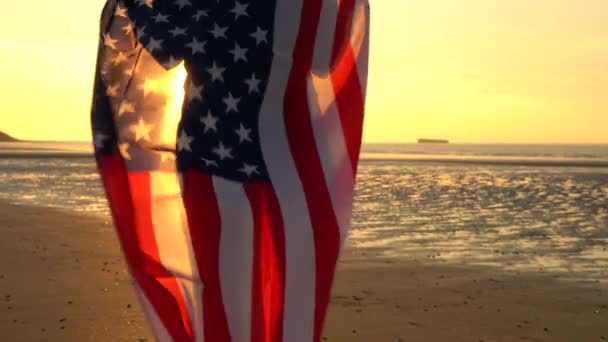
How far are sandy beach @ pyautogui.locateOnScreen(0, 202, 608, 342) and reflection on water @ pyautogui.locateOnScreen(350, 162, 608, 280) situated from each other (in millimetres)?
1393

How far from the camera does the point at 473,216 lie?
19594 millimetres

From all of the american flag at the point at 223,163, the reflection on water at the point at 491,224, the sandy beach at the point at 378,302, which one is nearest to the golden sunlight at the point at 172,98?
the american flag at the point at 223,163

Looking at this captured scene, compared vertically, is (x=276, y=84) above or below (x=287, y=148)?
above

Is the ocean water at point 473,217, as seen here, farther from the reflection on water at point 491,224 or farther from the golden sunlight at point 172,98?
the golden sunlight at point 172,98

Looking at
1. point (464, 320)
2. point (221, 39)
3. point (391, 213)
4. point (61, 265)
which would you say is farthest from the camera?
point (391, 213)

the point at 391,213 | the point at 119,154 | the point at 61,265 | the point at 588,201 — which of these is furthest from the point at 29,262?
the point at 588,201

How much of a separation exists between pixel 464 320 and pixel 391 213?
1156cm

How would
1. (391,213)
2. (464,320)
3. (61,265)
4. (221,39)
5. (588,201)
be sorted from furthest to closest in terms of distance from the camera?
(588,201), (391,213), (61,265), (464,320), (221,39)

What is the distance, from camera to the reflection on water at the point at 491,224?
13078 mm

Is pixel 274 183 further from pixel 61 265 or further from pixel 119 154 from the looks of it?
pixel 61 265

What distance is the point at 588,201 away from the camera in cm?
2469

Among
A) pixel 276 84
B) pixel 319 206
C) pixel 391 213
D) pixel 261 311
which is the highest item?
pixel 276 84

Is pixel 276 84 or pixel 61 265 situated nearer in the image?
pixel 276 84

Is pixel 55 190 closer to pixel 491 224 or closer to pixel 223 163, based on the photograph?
A: pixel 491 224
